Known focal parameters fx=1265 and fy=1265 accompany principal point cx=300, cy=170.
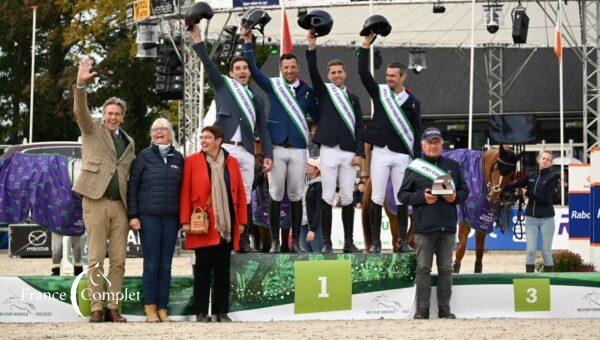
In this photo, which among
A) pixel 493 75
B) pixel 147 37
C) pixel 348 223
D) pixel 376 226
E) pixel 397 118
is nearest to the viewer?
pixel 397 118

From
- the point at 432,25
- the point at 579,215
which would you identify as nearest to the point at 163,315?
the point at 579,215

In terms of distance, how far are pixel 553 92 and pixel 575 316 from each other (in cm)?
2521

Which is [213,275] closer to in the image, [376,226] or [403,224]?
[376,226]

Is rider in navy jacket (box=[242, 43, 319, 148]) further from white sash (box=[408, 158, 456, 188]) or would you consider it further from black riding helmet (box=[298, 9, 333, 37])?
white sash (box=[408, 158, 456, 188])

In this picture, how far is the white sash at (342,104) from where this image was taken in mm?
12414

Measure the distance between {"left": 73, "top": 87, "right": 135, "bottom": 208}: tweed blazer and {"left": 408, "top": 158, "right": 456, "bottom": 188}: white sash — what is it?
2.69m

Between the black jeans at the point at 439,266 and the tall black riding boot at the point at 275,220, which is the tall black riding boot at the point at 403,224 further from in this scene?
the tall black riding boot at the point at 275,220

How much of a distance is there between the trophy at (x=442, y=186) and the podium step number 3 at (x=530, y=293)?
1402 mm

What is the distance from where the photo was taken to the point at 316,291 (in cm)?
1225

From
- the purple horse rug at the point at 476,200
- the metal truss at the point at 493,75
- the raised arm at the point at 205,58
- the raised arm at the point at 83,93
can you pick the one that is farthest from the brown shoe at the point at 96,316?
the metal truss at the point at 493,75

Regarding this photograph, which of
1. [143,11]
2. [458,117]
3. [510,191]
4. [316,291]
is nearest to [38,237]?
[143,11]

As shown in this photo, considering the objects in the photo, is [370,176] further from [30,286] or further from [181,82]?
[181,82]

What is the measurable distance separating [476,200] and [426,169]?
4.16 metres

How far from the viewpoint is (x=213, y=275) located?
38.7ft
